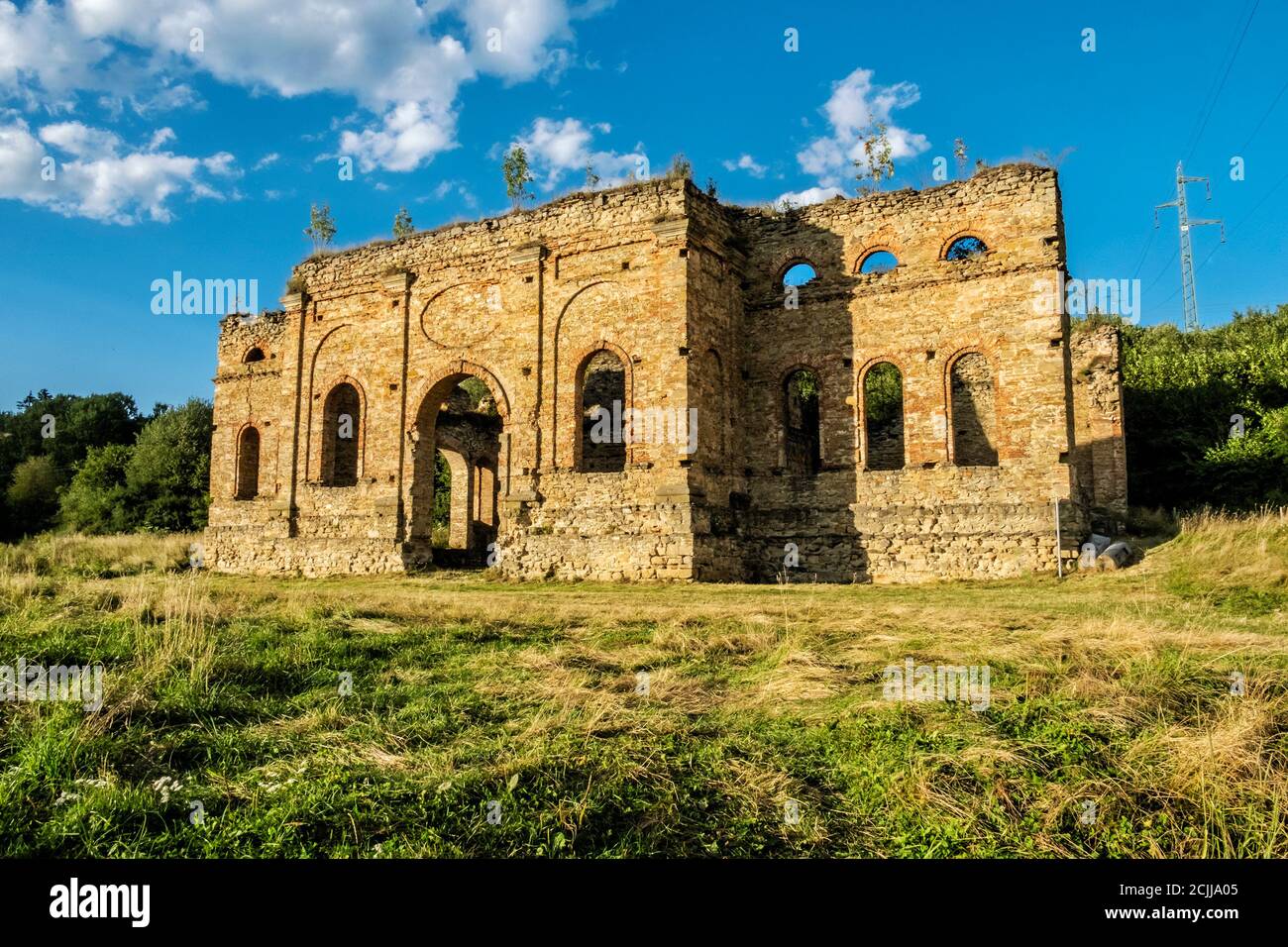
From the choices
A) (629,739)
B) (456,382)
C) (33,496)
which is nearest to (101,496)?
(33,496)

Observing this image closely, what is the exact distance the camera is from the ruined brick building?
16.5m

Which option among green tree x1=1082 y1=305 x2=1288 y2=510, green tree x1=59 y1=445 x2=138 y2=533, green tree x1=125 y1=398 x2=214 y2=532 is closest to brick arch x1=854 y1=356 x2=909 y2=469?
green tree x1=1082 y1=305 x2=1288 y2=510

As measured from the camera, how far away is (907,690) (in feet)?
22.0

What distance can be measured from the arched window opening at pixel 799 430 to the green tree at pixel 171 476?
26.8m

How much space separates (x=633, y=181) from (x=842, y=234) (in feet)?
15.2

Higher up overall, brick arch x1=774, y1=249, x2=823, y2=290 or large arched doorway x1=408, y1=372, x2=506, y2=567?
brick arch x1=774, y1=249, x2=823, y2=290

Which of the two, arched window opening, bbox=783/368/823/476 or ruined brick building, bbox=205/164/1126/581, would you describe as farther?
arched window opening, bbox=783/368/823/476

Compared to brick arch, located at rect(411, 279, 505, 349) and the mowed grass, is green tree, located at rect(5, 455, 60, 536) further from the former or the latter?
the mowed grass

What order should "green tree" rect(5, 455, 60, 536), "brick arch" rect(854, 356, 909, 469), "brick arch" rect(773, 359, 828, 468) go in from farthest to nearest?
"green tree" rect(5, 455, 60, 536) → "brick arch" rect(773, 359, 828, 468) → "brick arch" rect(854, 356, 909, 469)

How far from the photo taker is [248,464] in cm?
2662

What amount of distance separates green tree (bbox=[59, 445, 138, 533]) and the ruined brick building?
20067mm

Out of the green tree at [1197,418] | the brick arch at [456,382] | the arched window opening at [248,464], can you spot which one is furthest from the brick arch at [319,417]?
the green tree at [1197,418]

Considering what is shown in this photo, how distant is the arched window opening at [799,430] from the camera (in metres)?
18.8
